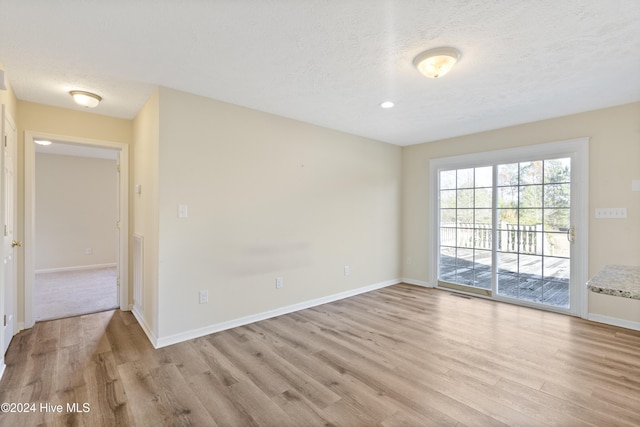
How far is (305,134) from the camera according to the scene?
13.1ft

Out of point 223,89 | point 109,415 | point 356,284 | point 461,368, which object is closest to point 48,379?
point 109,415

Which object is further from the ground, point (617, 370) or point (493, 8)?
point (493, 8)

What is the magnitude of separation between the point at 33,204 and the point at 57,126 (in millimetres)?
916

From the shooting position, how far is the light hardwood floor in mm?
1883

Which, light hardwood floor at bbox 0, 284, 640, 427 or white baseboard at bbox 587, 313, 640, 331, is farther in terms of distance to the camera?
white baseboard at bbox 587, 313, 640, 331

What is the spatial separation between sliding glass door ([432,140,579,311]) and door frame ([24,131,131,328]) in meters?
4.62

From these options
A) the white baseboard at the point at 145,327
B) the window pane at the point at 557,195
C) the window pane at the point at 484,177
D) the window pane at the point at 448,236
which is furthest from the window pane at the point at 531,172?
the white baseboard at the point at 145,327

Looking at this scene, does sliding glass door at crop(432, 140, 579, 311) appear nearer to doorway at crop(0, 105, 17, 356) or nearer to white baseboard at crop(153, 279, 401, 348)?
white baseboard at crop(153, 279, 401, 348)

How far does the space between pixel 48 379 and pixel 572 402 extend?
3.76 meters

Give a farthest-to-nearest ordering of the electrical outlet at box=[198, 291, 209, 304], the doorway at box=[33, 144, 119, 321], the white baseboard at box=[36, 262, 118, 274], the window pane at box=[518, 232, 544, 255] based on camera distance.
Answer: the white baseboard at box=[36, 262, 118, 274] → the doorway at box=[33, 144, 119, 321] → the window pane at box=[518, 232, 544, 255] → the electrical outlet at box=[198, 291, 209, 304]

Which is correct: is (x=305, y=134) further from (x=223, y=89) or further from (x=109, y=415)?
(x=109, y=415)

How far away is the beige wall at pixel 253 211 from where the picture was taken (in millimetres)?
2920

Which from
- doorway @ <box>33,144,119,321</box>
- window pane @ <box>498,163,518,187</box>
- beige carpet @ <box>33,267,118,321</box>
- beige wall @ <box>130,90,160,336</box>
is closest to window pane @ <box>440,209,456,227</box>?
window pane @ <box>498,163,518,187</box>

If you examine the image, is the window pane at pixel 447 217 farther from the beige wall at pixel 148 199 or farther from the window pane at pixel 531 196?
the beige wall at pixel 148 199
